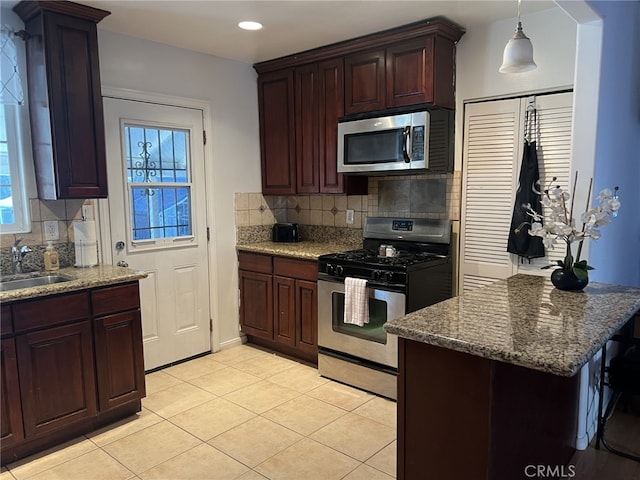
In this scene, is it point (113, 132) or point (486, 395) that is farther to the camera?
point (113, 132)

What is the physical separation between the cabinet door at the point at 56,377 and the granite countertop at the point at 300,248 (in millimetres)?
1502

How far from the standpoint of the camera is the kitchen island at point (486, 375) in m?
1.45

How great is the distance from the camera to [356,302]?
3066 millimetres

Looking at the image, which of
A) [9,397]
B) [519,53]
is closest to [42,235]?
[9,397]

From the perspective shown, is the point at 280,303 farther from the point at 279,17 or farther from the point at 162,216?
the point at 279,17

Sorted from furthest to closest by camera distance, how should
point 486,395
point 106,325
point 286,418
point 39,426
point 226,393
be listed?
point 226,393
point 286,418
point 106,325
point 39,426
point 486,395

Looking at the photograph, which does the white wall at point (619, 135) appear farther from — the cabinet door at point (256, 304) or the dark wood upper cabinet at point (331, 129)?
the cabinet door at point (256, 304)

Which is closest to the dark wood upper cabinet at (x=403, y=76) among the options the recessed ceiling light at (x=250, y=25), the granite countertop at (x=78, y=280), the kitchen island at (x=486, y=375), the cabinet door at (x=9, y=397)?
the recessed ceiling light at (x=250, y=25)

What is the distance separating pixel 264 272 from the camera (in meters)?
3.80

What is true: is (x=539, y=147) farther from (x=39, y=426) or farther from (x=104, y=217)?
(x=39, y=426)

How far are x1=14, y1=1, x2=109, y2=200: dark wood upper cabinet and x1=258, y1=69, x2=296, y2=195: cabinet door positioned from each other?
1.54 m

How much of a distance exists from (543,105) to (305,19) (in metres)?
1.58

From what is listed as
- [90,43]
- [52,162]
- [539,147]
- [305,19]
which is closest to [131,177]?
[52,162]

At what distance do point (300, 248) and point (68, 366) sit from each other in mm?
1822
